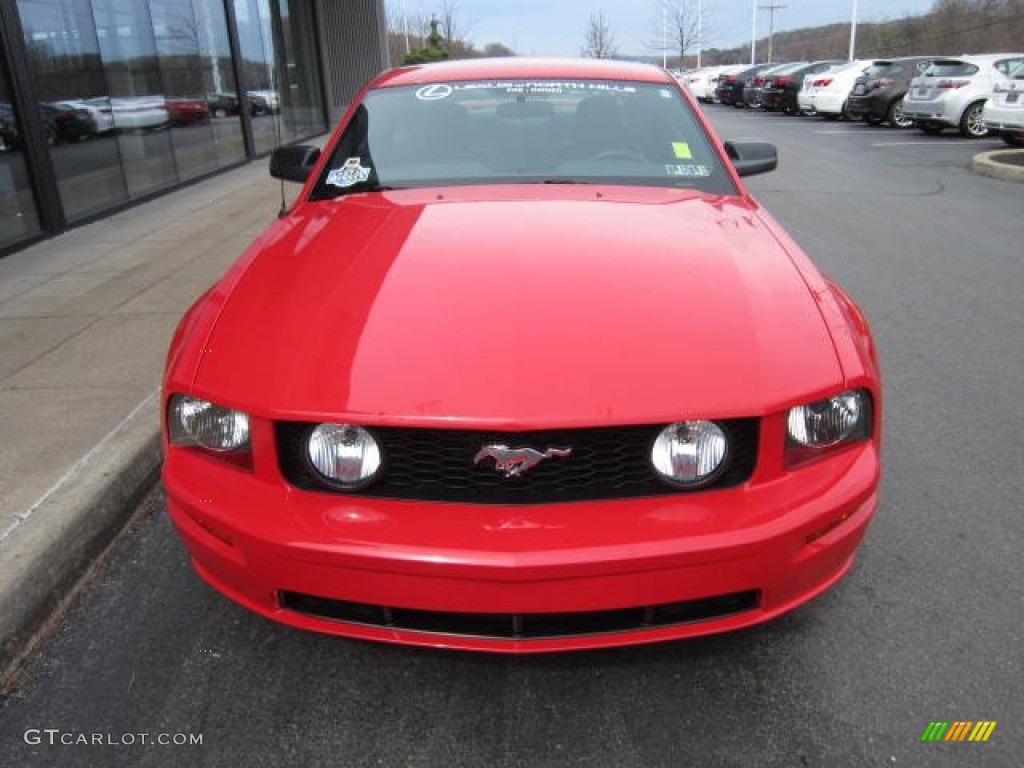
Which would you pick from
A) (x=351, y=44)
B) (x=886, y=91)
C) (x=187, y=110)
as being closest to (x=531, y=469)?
Answer: (x=187, y=110)

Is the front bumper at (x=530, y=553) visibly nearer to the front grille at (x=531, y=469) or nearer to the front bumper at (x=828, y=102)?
the front grille at (x=531, y=469)

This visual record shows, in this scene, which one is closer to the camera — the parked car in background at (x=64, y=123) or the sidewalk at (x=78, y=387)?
the sidewalk at (x=78, y=387)

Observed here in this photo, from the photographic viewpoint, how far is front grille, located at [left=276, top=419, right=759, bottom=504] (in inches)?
75.6

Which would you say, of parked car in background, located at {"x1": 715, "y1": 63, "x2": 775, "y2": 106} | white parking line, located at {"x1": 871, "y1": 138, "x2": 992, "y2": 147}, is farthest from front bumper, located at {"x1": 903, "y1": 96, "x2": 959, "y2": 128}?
parked car in background, located at {"x1": 715, "y1": 63, "x2": 775, "y2": 106}

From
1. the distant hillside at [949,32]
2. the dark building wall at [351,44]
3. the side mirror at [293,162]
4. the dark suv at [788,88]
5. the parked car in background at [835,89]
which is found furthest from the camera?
the distant hillside at [949,32]

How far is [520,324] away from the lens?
6.88 ft

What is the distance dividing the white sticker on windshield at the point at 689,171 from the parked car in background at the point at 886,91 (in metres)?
17.2

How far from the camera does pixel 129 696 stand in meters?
2.24

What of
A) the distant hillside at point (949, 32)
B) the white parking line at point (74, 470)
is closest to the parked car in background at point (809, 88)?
the white parking line at point (74, 470)

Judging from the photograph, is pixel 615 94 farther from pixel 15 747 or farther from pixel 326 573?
pixel 15 747

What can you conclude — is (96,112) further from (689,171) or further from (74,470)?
(689,171)

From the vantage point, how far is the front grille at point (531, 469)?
1.92 meters

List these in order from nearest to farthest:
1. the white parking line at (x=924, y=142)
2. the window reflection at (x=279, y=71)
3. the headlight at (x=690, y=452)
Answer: the headlight at (x=690, y=452) → the window reflection at (x=279, y=71) → the white parking line at (x=924, y=142)

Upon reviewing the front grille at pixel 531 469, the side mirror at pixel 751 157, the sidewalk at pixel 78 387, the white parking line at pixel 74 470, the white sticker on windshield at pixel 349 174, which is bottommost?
the sidewalk at pixel 78 387
